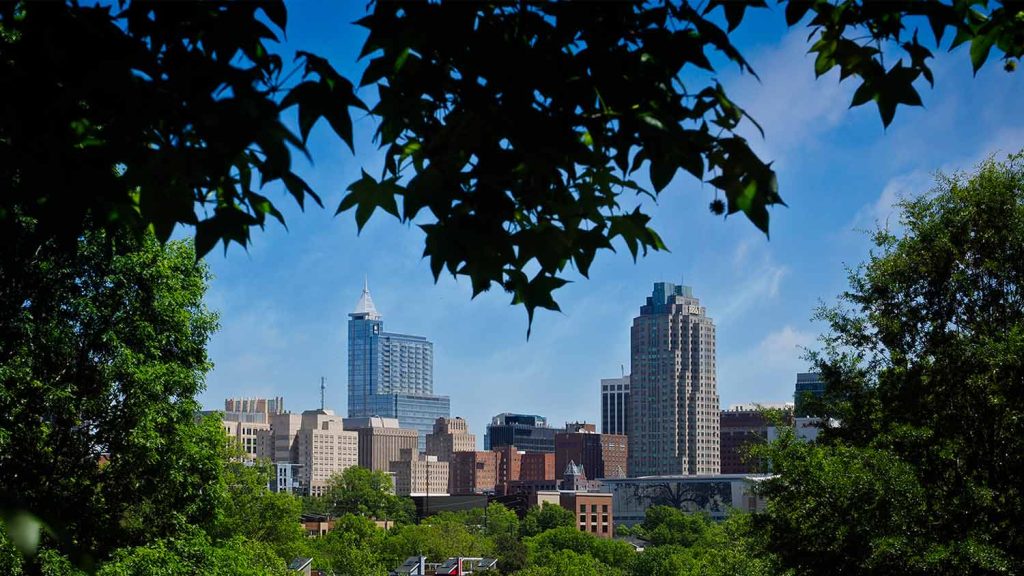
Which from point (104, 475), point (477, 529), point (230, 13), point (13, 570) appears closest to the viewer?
point (230, 13)

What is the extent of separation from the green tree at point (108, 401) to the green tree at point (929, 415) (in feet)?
41.7

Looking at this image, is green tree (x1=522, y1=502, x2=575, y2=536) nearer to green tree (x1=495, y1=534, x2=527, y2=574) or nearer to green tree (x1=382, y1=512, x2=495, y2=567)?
green tree (x1=382, y1=512, x2=495, y2=567)

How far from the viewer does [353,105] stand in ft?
15.0

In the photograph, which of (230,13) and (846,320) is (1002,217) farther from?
(230,13)

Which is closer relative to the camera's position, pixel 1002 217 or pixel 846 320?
pixel 1002 217

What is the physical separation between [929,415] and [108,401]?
17.0m

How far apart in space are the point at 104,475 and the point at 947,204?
18986 millimetres

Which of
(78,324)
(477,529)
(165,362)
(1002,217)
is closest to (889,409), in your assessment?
(1002,217)

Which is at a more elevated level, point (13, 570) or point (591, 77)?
point (591, 77)

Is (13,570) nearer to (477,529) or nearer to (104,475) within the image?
(104,475)

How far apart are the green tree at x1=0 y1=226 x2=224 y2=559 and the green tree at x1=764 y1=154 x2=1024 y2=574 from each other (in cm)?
1273

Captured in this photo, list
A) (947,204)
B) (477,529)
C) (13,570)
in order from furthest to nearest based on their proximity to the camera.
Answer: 1. (477,529)
2. (947,204)
3. (13,570)

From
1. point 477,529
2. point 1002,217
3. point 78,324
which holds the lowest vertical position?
point 477,529

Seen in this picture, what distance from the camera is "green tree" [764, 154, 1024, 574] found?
23.9 meters
